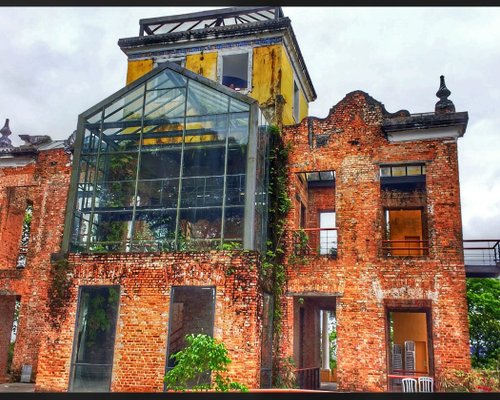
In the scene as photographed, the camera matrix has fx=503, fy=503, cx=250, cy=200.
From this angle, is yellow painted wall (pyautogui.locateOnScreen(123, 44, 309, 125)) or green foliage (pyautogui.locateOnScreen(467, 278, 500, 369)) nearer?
yellow painted wall (pyautogui.locateOnScreen(123, 44, 309, 125))

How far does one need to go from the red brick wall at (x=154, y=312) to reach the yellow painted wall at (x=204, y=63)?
295 inches

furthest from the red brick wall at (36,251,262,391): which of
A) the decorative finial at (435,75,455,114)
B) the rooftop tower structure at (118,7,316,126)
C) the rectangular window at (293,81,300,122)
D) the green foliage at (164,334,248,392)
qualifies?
the rectangular window at (293,81,300,122)

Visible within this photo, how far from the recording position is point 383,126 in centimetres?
1328

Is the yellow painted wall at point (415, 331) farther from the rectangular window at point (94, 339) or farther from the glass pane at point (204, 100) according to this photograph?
the rectangular window at point (94, 339)

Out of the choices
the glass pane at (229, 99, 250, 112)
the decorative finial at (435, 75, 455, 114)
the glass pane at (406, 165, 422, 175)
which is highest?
the decorative finial at (435, 75, 455, 114)

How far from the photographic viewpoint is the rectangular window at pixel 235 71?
1687 cm

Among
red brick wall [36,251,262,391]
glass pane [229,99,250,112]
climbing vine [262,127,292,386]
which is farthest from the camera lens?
climbing vine [262,127,292,386]

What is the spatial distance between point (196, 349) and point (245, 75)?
427 inches

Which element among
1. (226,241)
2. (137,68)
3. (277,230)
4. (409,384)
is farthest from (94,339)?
(137,68)

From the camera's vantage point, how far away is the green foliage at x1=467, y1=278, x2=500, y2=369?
2242 cm

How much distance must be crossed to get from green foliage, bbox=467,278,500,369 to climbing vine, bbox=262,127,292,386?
1278 centimetres

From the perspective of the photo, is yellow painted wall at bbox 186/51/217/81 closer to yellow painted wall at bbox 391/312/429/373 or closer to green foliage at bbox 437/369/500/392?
green foliage at bbox 437/369/500/392

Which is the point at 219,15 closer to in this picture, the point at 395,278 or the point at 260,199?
the point at 260,199

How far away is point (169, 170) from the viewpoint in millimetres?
12641
